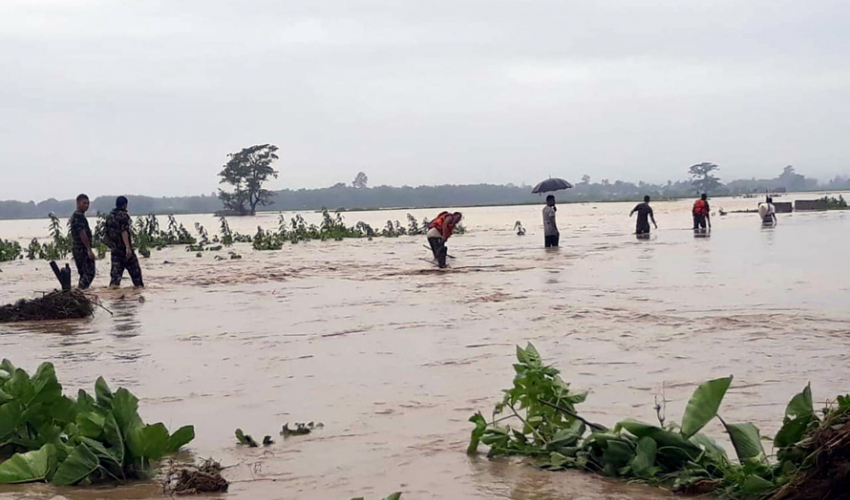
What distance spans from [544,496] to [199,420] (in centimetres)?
287

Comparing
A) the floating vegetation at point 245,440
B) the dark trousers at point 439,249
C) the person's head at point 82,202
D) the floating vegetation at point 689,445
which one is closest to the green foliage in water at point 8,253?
the person's head at point 82,202

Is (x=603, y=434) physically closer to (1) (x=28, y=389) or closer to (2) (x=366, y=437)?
(2) (x=366, y=437)

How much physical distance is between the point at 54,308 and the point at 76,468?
7880mm

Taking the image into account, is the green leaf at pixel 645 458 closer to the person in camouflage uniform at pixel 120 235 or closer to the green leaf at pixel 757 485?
the green leaf at pixel 757 485

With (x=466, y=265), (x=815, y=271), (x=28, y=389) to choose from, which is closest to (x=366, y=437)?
(x=28, y=389)

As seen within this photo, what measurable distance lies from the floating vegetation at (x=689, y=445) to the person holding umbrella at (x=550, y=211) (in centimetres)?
1441

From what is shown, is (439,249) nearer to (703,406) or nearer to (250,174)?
(703,406)

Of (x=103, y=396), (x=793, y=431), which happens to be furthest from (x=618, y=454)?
(x=103, y=396)

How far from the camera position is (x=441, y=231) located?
1697cm

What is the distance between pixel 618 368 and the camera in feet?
24.0

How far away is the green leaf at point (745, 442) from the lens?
421 centimetres

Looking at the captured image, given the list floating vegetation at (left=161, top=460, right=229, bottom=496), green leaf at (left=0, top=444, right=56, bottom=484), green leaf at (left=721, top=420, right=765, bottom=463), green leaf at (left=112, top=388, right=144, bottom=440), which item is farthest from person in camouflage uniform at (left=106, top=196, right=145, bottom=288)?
green leaf at (left=721, top=420, right=765, bottom=463)

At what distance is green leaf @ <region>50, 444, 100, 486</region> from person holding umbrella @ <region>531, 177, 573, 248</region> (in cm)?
1517

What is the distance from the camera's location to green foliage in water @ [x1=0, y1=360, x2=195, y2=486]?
15.6 ft
